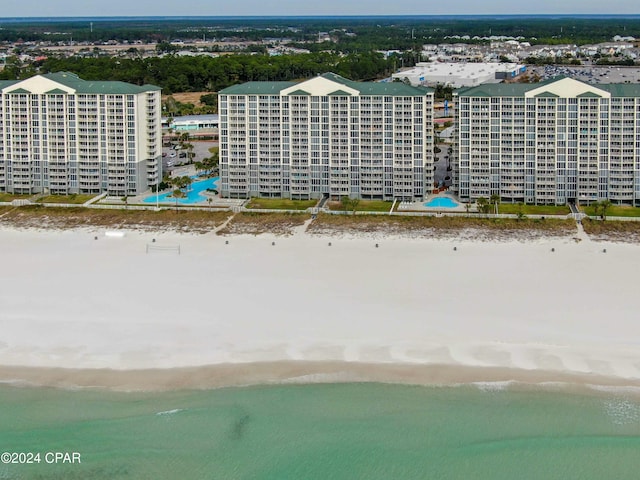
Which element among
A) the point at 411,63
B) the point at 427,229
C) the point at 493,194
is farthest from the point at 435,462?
the point at 411,63

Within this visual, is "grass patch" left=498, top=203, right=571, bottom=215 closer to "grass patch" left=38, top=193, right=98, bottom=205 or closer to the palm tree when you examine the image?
the palm tree

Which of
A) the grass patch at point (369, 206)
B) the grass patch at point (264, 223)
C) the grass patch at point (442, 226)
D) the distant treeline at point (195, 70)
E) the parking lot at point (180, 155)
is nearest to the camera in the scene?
the grass patch at point (442, 226)

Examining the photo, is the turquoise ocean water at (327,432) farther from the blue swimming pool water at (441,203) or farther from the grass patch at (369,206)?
the blue swimming pool water at (441,203)

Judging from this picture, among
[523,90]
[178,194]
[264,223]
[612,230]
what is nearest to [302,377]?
[264,223]

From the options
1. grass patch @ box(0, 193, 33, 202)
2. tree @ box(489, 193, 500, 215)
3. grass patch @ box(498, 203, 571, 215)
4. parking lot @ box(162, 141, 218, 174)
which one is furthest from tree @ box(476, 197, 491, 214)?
grass patch @ box(0, 193, 33, 202)

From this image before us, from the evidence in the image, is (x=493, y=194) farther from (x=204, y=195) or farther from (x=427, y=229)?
(x=204, y=195)

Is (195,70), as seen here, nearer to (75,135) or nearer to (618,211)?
(75,135)

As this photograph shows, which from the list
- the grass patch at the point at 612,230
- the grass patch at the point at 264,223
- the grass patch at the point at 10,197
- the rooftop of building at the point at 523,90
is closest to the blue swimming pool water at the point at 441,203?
the rooftop of building at the point at 523,90
